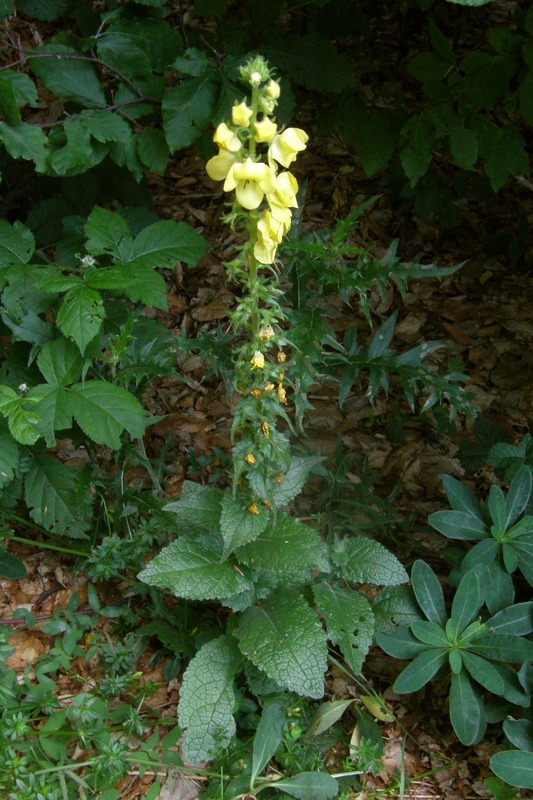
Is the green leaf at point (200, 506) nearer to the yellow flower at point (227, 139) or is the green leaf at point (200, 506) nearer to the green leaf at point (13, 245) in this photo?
the green leaf at point (13, 245)

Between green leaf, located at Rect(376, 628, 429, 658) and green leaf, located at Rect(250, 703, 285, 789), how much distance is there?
0.36m

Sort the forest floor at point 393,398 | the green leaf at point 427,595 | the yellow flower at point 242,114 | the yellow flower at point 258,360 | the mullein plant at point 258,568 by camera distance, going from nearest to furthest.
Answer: the yellow flower at point 242,114, the yellow flower at point 258,360, the mullein plant at point 258,568, the green leaf at point 427,595, the forest floor at point 393,398

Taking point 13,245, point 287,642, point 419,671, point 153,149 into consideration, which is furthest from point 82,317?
point 419,671

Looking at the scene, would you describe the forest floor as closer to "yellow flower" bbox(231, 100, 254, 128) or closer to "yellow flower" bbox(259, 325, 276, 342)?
"yellow flower" bbox(259, 325, 276, 342)

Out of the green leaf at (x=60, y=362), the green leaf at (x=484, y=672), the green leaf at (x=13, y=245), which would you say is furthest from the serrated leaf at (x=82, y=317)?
the green leaf at (x=484, y=672)

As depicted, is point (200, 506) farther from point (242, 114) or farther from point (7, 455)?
point (242, 114)

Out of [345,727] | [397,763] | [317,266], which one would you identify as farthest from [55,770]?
[317,266]

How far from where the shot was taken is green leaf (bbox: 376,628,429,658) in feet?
Result: 7.06

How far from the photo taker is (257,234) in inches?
64.5

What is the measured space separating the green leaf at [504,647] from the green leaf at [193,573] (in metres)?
0.70

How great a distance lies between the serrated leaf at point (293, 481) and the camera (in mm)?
2154

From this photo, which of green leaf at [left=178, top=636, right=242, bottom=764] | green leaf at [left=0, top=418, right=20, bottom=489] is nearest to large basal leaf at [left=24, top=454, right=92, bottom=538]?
green leaf at [left=0, top=418, right=20, bottom=489]

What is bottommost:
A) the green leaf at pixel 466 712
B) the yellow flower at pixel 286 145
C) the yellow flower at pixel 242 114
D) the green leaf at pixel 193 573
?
the green leaf at pixel 466 712

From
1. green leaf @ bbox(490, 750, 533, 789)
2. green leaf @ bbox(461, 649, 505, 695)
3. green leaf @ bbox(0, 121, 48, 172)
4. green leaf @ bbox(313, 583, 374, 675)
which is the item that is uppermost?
green leaf @ bbox(0, 121, 48, 172)
